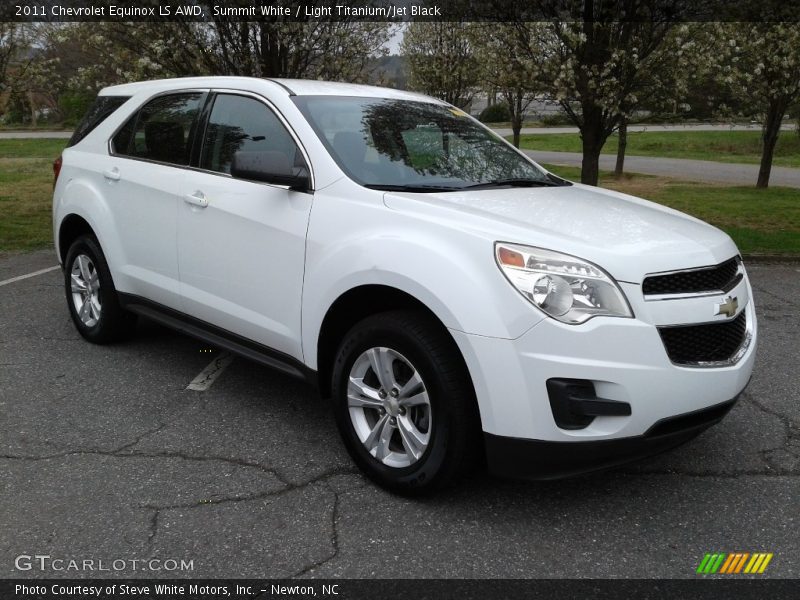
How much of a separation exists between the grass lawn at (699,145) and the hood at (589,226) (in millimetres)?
25121

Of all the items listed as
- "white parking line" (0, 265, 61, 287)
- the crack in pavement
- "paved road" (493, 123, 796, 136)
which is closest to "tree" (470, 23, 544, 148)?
"white parking line" (0, 265, 61, 287)

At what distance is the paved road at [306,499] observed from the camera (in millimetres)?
2881

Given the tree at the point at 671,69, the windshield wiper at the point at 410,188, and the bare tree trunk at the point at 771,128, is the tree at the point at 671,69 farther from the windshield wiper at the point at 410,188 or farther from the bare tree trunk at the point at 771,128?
the bare tree trunk at the point at 771,128

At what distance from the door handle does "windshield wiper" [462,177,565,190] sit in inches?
55.4

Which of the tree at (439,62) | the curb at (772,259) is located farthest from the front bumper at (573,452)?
the tree at (439,62)

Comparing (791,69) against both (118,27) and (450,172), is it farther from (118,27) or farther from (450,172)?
(450,172)

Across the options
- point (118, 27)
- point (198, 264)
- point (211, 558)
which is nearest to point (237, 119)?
point (198, 264)

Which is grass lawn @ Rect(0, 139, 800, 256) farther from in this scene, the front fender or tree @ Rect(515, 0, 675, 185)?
the front fender

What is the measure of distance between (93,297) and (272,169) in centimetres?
230

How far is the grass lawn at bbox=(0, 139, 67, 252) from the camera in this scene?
390 inches

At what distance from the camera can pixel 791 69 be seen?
13.9 m

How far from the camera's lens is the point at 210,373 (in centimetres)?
488

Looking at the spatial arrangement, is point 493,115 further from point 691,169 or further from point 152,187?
point 152,187

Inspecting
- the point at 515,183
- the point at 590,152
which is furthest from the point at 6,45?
the point at 515,183
